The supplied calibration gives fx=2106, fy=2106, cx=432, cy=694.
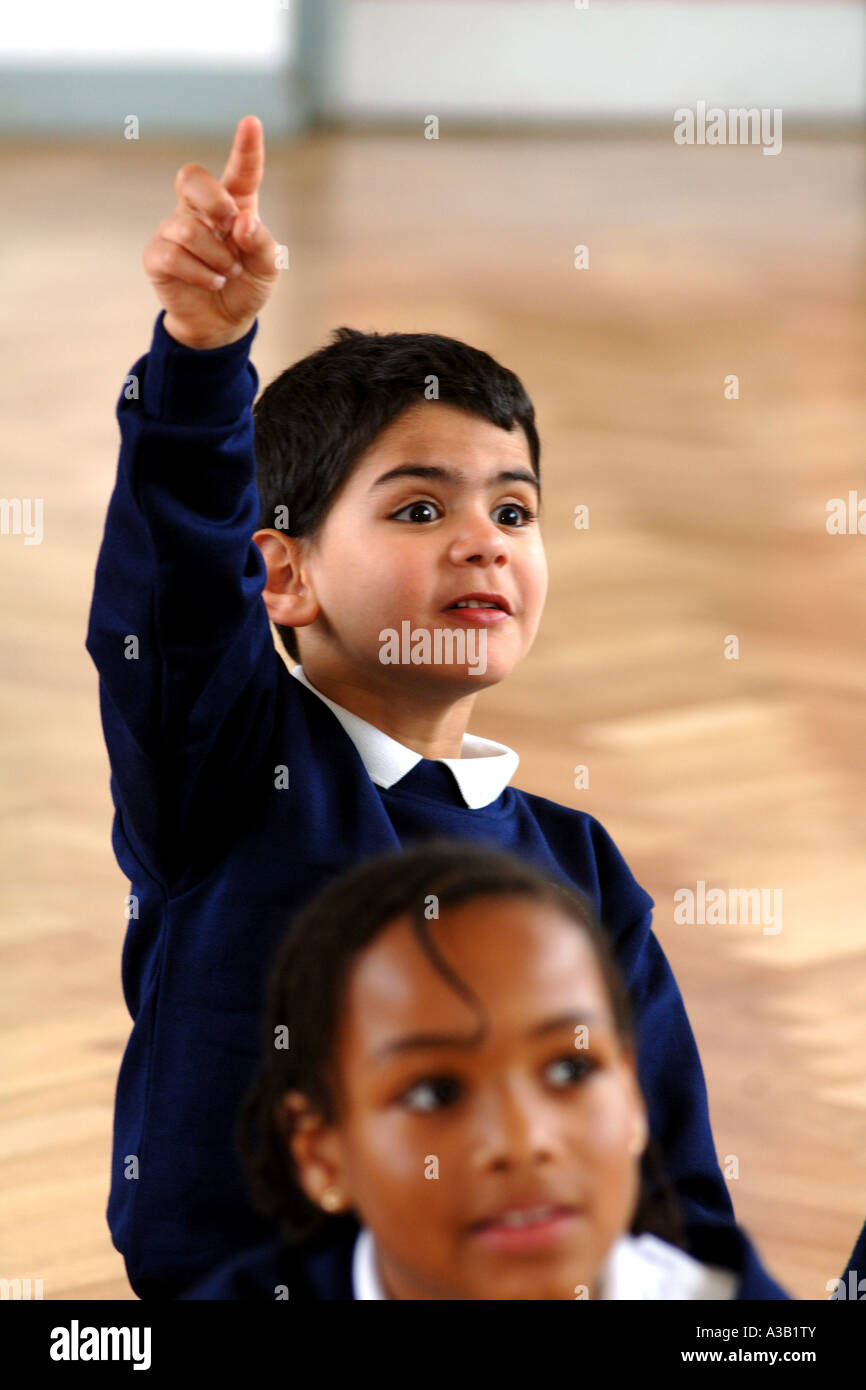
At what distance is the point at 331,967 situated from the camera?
0.50 meters

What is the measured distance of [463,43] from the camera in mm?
5973

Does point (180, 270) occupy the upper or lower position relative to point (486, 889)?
upper

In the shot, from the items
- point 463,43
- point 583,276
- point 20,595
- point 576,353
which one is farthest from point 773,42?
point 20,595

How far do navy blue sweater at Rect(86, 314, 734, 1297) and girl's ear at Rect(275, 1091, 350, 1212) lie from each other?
0.80 ft

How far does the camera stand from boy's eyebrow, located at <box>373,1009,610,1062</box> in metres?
0.47

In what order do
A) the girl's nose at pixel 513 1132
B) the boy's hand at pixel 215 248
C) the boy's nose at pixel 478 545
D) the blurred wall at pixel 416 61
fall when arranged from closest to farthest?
1. the girl's nose at pixel 513 1132
2. the boy's hand at pixel 215 248
3. the boy's nose at pixel 478 545
4. the blurred wall at pixel 416 61

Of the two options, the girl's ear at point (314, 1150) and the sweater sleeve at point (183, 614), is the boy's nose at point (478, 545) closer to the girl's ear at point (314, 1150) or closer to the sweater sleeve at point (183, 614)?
the sweater sleeve at point (183, 614)

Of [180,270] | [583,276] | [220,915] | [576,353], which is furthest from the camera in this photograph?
[583,276]

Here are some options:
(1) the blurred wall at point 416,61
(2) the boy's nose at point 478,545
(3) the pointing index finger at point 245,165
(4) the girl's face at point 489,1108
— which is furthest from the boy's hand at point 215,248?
(1) the blurred wall at point 416,61

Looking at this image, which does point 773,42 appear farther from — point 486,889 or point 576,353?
point 486,889

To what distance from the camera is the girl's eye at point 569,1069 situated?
0.48 metres

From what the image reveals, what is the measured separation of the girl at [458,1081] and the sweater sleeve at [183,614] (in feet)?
0.73

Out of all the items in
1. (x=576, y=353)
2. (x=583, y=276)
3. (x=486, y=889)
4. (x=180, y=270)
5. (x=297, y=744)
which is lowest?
(x=486, y=889)

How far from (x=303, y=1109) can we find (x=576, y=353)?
3202 millimetres
